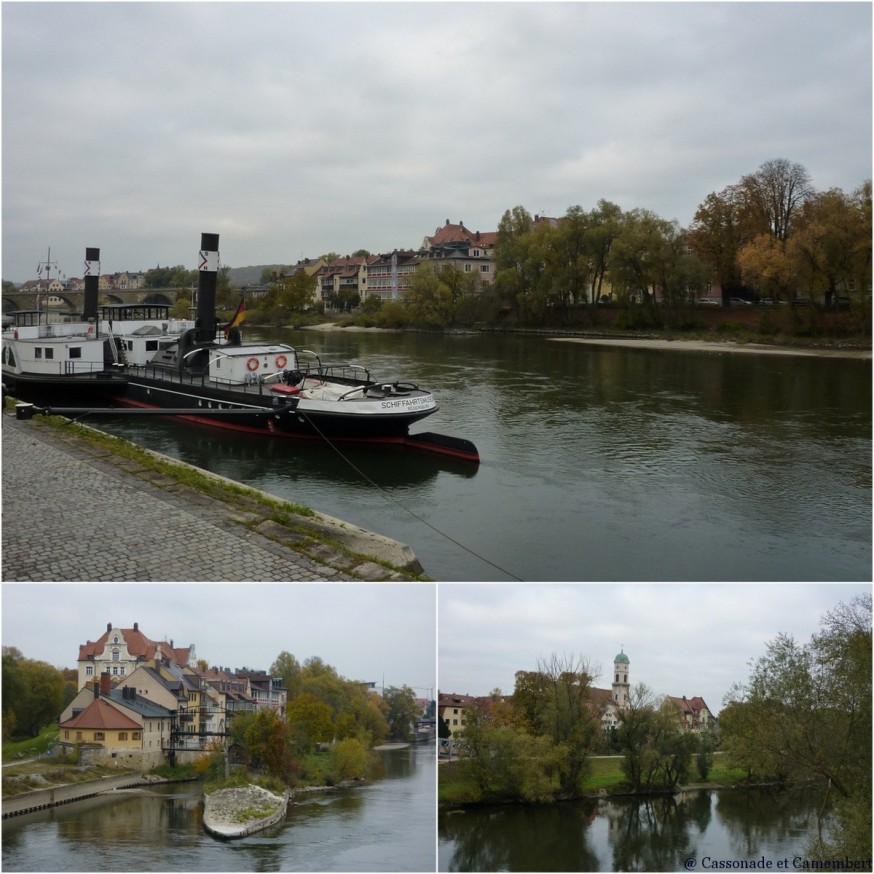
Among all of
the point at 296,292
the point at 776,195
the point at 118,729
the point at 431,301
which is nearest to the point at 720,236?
the point at 776,195

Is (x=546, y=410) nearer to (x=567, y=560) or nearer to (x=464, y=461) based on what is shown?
(x=464, y=461)

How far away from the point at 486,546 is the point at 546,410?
12564 millimetres

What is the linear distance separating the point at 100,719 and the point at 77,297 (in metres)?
66.8

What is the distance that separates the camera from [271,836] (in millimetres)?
8195

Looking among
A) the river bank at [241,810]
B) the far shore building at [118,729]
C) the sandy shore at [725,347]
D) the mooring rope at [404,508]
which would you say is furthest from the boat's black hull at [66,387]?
the sandy shore at [725,347]

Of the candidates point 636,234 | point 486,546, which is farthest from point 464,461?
point 636,234

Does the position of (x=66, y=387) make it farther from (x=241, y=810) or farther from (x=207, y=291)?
(x=241, y=810)

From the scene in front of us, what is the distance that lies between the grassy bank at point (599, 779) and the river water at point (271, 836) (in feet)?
0.71

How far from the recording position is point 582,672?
9.05 meters

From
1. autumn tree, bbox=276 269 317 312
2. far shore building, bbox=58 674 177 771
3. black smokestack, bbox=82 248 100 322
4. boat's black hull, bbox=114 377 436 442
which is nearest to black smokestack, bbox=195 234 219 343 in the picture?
boat's black hull, bbox=114 377 436 442

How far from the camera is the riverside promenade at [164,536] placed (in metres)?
8.70

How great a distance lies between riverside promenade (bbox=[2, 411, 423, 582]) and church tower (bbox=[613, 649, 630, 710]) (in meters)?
2.32

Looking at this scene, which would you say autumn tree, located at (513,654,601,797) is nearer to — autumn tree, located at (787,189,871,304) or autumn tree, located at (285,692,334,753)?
autumn tree, located at (285,692,334,753)

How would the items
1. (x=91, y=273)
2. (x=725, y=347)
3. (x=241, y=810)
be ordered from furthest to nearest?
(x=725, y=347)
(x=91, y=273)
(x=241, y=810)
